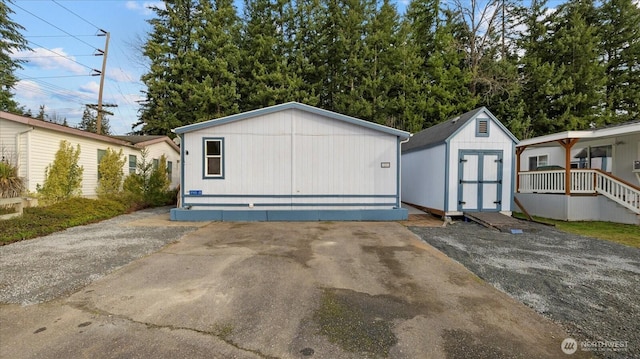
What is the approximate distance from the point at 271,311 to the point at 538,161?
55.6 ft

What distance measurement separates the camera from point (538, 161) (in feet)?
50.5

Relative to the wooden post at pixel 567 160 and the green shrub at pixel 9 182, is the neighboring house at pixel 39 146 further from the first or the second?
the wooden post at pixel 567 160

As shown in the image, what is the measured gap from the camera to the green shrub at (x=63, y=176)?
1020 cm

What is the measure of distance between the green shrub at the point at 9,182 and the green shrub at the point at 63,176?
0.91 metres

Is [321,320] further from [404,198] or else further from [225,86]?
[225,86]

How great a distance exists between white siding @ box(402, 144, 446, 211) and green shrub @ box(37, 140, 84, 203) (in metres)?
12.6

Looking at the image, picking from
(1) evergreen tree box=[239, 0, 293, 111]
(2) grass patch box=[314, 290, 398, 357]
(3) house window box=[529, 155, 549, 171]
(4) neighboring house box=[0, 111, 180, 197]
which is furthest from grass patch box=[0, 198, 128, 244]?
(3) house window box=[529, 155, 549, 171]

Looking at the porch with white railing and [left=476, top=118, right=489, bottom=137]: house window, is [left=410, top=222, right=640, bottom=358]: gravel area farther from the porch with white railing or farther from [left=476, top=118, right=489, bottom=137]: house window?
the porch with white railing

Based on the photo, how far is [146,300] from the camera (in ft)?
11.6

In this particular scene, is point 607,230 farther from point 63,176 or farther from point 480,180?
Answer: point 63,176

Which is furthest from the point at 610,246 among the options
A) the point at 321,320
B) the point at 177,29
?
the point at 177,29

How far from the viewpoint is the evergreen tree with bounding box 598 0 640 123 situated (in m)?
20.4

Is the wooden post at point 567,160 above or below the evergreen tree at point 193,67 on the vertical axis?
below

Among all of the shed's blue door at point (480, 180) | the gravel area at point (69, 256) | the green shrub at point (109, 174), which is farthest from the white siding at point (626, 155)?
the green shrub at point (109, 174)
